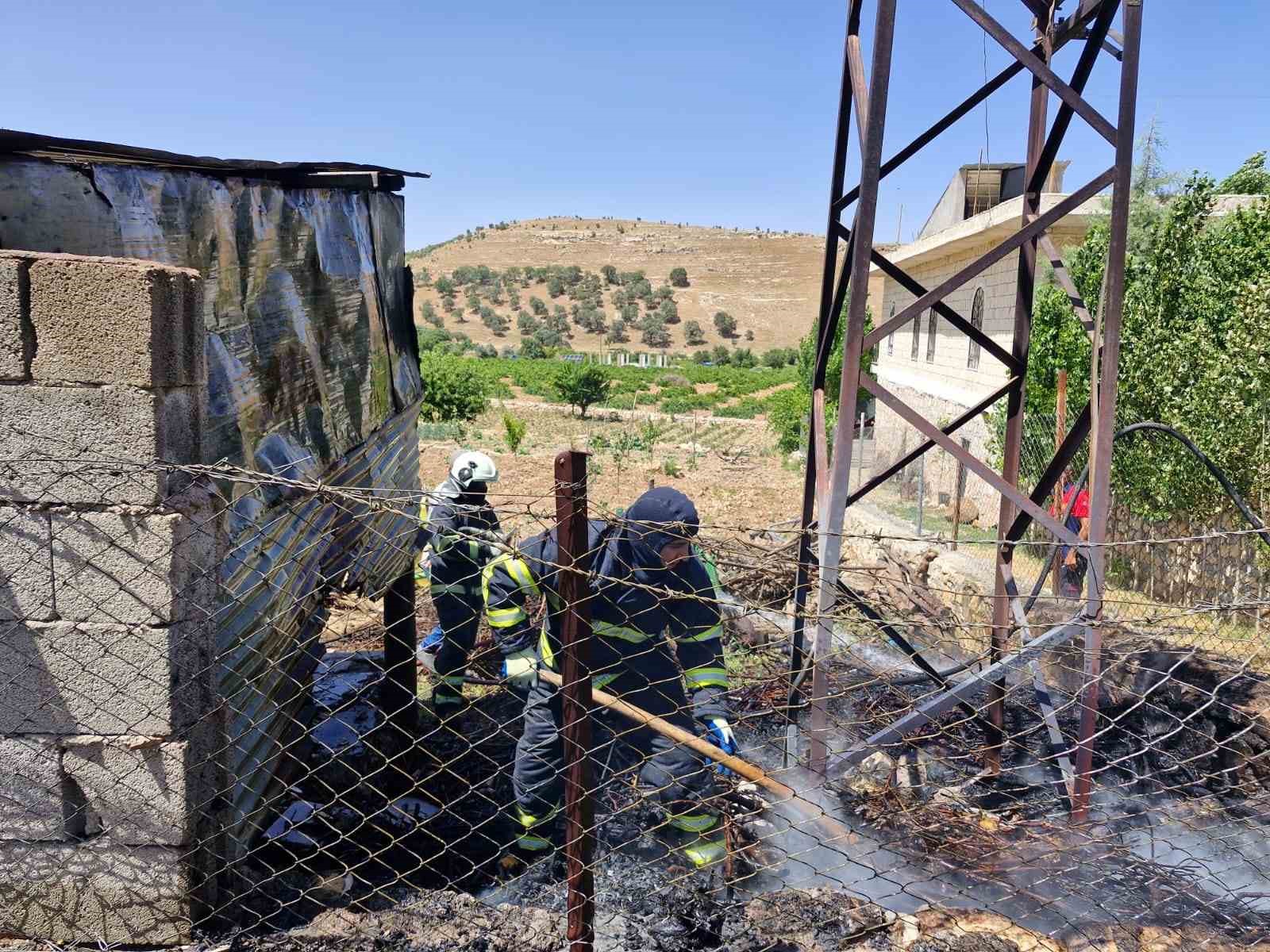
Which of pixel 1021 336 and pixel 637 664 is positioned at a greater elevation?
pixel 1021 336

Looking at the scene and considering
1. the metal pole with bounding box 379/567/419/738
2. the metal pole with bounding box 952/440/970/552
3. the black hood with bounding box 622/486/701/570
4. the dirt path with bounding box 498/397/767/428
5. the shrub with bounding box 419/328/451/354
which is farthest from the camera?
the shrub with bounding box 419/328/451/354

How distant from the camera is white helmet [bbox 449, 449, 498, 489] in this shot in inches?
185

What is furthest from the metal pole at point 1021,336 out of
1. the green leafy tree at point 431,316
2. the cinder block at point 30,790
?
the green leafy tree at point 431,316

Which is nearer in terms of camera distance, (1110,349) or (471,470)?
(1110,349)

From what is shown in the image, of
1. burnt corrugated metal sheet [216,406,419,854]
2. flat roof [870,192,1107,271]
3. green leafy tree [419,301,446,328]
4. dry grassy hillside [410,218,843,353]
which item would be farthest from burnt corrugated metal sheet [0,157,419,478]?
green leafy tree [419,301,446,328]

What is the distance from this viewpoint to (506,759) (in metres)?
4.61

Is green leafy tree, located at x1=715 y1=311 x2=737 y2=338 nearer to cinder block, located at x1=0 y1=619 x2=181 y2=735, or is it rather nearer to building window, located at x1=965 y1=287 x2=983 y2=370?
building window, located at x1=965 y1=287 x2=983 y2=370

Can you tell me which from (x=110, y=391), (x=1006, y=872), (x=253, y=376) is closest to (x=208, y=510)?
(x=110, y=391)

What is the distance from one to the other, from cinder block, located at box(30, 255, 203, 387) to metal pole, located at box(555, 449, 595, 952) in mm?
957

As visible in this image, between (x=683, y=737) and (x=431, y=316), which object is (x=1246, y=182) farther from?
(x=431, y=316)

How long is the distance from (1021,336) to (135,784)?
176 inches

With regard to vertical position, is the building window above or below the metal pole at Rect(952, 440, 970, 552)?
→ above

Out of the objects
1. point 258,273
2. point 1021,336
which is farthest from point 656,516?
point 1021,336

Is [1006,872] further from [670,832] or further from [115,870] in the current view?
[115,870]
